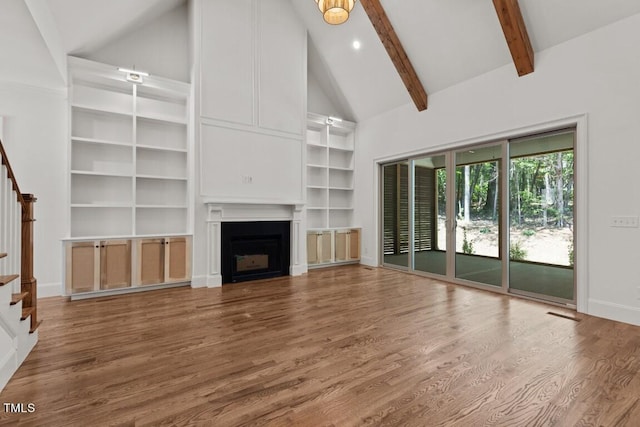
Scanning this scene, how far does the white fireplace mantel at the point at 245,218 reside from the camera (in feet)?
16.2

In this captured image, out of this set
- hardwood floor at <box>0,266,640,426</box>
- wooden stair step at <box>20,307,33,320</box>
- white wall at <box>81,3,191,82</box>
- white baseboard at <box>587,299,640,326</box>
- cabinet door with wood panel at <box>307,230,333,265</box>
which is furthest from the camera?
cabinet door with wood panel at <box>307,230,333,265</box>

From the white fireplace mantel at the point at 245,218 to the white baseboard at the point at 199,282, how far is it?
8 cm

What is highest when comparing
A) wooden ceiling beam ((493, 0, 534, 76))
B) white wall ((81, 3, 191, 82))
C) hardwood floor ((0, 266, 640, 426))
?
white wall ((81, 3, 191, 82))

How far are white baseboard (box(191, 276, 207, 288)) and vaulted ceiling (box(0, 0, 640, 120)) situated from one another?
3.30m

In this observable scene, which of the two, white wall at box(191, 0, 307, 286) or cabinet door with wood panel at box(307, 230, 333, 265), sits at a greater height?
white wall at box(191, 0, 307, 286)

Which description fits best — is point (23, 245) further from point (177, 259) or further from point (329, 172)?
point (329, 172)

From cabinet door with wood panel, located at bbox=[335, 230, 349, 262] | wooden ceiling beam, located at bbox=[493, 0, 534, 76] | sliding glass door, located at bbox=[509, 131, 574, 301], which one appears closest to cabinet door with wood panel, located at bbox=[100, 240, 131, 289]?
cabinet door with wood panel, located at bbox=[335, 230, 349, 262]

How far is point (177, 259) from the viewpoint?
188 inches

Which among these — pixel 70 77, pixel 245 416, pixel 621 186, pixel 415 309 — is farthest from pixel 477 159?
pixel 70 77

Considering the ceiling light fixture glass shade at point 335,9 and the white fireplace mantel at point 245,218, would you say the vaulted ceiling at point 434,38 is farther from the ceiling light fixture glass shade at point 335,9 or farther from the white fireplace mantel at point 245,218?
the white fireplace mantel at point 245,218

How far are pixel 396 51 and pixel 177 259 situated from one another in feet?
16.0

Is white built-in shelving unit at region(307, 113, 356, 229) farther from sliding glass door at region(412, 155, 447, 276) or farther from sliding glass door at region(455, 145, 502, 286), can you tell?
sliding glass door at region(455, 145, 502, 286)

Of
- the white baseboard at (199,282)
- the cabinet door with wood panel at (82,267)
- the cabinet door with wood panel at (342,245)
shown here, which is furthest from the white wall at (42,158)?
the cabinet door with wood panel at (342,245)

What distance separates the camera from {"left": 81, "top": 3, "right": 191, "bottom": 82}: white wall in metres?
4.81
